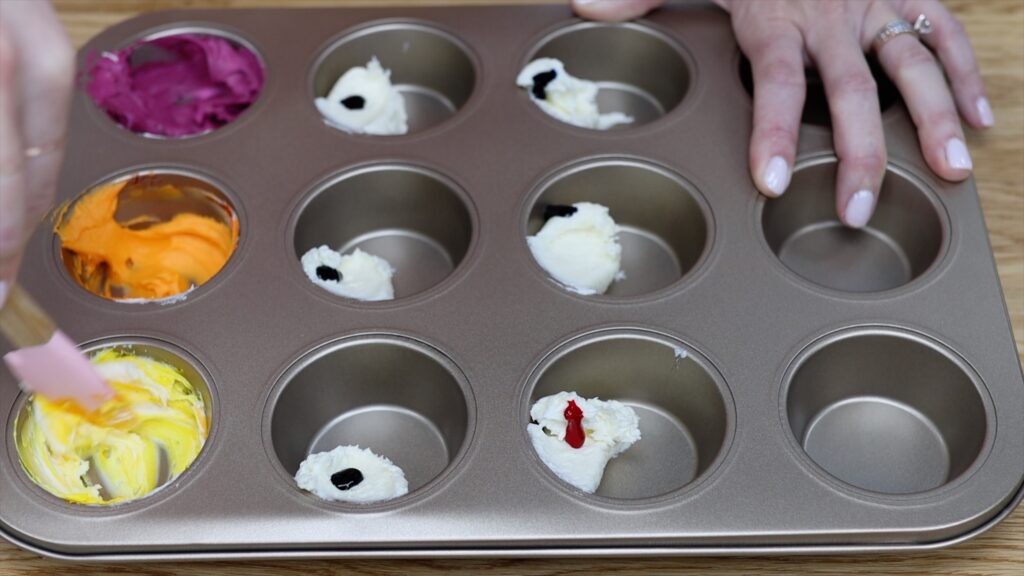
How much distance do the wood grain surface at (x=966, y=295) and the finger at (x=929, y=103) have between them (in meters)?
0.10

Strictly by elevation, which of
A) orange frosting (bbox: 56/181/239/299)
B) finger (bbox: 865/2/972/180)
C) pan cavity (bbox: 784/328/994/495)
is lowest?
pan cavity (bbox: 784/328/994/495)

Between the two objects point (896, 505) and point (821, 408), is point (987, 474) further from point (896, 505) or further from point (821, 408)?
point (821, 408)

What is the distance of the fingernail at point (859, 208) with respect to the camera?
4.98ft

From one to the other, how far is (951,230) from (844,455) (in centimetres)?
35

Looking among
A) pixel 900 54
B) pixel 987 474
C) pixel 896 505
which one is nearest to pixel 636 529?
pixel 896 505

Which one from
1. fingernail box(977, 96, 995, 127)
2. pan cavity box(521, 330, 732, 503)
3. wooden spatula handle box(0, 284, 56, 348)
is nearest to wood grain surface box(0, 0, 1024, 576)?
fingernail box(977, 96, 995, 127)

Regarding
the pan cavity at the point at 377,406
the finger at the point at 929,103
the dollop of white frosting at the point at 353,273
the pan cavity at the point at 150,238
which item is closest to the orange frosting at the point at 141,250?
the pan cavity at the point at 150,238

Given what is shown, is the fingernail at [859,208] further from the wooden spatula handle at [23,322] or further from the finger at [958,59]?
the wooden spatula handle at [23,322]

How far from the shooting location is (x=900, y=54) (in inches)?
63.6

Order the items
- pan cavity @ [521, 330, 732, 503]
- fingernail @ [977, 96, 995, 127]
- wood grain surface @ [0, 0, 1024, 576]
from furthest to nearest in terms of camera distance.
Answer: fingernail @ [977, 96, 995, 127] → pan cavity @ [521, 330, 732, 503] → wood grain surface @ [0, 0, 1024, 576]

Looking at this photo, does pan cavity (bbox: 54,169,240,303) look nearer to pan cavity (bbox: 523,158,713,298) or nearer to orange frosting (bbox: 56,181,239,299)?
orange frosting (bbox: 56,181,239,299)

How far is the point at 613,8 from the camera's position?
1740 mm

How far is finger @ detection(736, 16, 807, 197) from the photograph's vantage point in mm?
1507

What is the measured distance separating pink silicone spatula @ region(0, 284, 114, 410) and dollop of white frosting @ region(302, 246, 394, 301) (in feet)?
1.25
